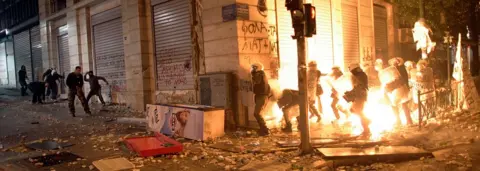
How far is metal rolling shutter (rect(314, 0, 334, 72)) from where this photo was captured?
1334 centimetres

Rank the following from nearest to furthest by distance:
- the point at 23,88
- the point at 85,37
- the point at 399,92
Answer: the point at 399,92 < the point at 85,37 < the point at 23,88

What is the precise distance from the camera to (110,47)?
1552 centimetres

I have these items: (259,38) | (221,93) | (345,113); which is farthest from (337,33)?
(221,93)

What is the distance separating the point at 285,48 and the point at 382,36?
865 centimetres

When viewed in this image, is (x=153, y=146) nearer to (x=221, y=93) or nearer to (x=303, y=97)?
(x=303, y=97)

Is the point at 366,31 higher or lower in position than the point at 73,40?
lower

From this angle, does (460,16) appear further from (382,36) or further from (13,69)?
(13,69)

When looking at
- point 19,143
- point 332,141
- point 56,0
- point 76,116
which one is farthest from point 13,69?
point 332,141

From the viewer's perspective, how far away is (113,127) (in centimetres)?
1107

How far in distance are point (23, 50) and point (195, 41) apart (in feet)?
56.8

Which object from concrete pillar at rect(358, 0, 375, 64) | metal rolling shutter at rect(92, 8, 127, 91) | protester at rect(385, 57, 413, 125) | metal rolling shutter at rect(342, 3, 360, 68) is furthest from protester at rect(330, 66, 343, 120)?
metal rolling shutter at rect(92, 8, 127, 91)

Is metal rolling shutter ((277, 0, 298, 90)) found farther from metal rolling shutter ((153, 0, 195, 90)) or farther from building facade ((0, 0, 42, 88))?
building facade ((0, 0, 42, 88))

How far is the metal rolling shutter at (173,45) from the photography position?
12.0 metres

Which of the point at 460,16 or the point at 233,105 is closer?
the point at 233,105
